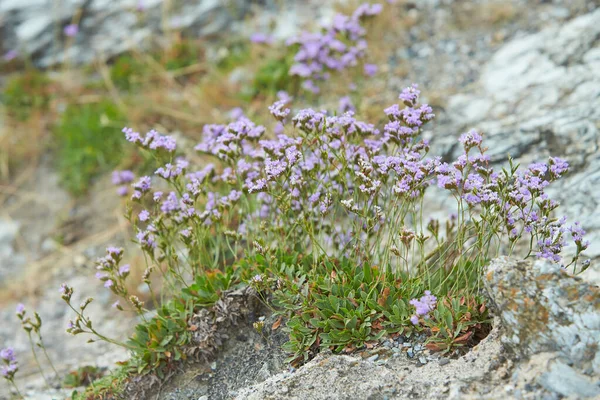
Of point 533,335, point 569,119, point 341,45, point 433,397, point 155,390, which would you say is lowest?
point 155,390

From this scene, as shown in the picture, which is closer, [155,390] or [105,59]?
[155,390]

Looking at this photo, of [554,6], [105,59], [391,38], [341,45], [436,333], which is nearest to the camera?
[436,333]

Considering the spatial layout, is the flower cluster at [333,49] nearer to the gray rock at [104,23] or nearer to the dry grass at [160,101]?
the dry grass at [160,101]

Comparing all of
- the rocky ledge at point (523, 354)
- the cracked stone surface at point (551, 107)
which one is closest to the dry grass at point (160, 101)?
the cracked stone surface at point (551, 107)

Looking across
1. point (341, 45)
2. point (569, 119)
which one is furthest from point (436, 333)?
point (341, 45)

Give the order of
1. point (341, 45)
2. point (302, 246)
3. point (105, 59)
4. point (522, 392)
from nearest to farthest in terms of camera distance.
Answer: point (522, 392) → point (302, 246) → point (341, 45) → point (105, 59)

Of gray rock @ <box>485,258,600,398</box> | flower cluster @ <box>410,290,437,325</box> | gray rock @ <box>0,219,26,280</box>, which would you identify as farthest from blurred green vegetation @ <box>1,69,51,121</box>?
gray rock @ <box>485,258,600,398</box>

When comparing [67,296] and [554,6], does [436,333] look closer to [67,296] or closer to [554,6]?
[67,296]

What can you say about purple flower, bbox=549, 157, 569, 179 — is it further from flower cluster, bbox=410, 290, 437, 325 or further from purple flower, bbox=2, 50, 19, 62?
purple flower, bbox=2, 50, 19, 62

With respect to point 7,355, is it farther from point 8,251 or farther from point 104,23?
point 104,23
